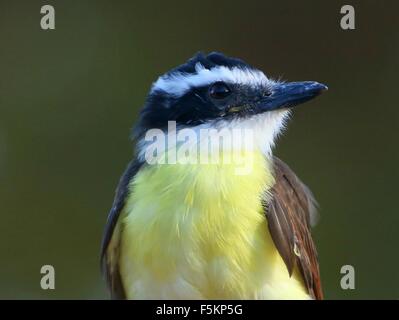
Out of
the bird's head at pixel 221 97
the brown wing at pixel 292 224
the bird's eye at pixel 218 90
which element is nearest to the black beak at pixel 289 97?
the bird's head at pixel 221 97

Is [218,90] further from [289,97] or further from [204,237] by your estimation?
[204,237]

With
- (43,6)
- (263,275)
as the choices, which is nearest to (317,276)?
(263,275)

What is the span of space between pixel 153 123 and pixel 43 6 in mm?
3483

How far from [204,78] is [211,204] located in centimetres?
61

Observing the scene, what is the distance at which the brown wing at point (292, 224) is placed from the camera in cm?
401

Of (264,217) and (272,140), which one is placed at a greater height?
(272,140)

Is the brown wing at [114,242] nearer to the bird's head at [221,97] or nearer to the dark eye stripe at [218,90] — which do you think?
the bird's head at [221,97]

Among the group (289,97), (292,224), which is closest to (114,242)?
(292,224)

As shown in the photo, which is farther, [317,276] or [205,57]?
[317,276]

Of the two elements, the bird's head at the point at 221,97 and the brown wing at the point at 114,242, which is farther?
the brown wing at the point at 114,242

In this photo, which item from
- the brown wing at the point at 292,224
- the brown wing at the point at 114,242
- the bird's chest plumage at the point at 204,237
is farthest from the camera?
the brown wing at the point at 114,242

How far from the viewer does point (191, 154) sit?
158 inches
